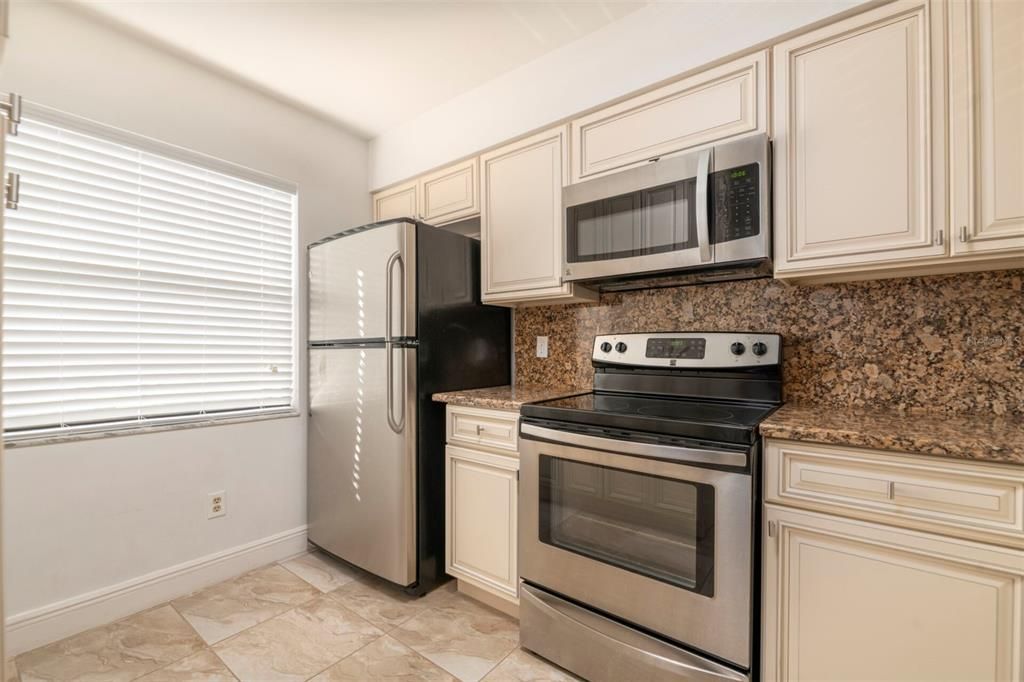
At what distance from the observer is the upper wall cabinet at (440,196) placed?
2553 millimetres

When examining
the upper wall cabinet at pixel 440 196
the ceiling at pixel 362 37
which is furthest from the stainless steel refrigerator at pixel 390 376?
the ceiling at pixel 362 37

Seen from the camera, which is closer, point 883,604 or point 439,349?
point 883,604

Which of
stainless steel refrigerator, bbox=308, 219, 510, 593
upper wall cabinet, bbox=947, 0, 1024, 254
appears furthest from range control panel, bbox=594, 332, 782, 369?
stainless steel refrigerator, bbox=308, 219, 510, 593

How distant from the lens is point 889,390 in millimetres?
1682

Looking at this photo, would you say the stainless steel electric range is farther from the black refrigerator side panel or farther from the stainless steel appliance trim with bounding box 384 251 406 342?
the stainless steel appliance trim with bounding box 384 251 406 342

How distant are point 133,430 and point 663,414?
221 centimetres

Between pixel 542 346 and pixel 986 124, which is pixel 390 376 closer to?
pixel 542 346

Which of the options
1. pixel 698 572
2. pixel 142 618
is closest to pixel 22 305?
pixel 142 618

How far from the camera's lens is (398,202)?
297cm

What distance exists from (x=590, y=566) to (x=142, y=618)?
193 centimetres

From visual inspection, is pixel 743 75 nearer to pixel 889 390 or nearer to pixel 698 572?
pixel 889 390

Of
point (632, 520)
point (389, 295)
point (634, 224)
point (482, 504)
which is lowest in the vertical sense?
point (482, 504)

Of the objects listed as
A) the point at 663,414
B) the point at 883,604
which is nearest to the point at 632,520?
the point at 663,414

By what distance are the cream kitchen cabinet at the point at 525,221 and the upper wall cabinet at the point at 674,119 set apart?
0.14m
